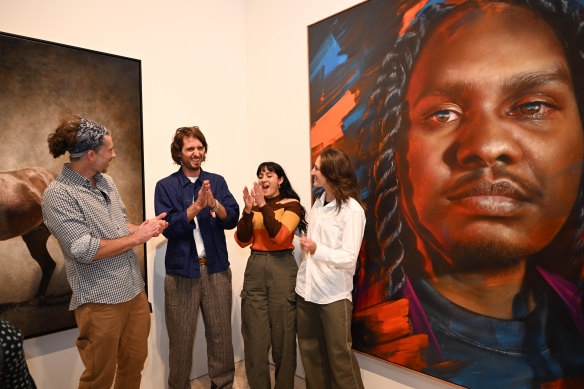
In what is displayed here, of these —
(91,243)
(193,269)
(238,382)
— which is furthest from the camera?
(238,382)

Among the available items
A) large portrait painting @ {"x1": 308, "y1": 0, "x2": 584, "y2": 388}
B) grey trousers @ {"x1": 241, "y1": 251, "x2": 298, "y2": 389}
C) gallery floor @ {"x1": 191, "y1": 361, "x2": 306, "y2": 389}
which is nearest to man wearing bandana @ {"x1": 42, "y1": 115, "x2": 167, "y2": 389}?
grey trousers @ {"x1": 241, "y1": 251, "x2": 298, "y2": 389}

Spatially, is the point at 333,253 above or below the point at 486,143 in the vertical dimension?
below

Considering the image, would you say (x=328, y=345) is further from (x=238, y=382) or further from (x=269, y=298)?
(x=238, y=382)

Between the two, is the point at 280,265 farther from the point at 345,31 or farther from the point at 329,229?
the point at 345,31

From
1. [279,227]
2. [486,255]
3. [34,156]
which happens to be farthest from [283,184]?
[34,156]

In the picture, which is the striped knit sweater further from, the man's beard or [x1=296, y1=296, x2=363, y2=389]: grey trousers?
the man's beard

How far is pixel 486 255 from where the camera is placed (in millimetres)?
1829

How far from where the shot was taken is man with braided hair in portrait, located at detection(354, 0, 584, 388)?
161 centimetres

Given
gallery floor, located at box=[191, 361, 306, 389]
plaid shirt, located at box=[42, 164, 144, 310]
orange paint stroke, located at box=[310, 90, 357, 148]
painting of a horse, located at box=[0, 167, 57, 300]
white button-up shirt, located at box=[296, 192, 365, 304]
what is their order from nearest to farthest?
plaid shirt, located at box=[42, 164, 144, 310]
white button-up shirt, located at box=[296, 192, 365, 304]
painting of a horse, located at box=[0, 167, 57, 300]
orange paint stroke, located at box=[310, 90, 357, 148]
gallery floor, located at box=[191, 361, 306, 389]

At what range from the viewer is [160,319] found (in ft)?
9.36

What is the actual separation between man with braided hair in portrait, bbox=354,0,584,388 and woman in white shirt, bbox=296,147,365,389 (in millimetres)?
286

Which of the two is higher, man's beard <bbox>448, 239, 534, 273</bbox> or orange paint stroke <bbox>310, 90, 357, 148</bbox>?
orange paint stroke <bbox>310, 90, 357, 148</bbox>

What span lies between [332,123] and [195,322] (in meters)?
1.60

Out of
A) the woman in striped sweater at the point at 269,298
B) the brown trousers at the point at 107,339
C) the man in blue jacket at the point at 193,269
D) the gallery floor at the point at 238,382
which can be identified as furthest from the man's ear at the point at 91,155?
the gallery floor at the point at 238,382
